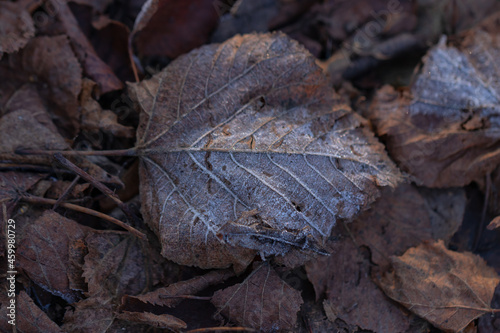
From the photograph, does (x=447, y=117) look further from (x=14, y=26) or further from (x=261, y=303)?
(x=14, y=26)

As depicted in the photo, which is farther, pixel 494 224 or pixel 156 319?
pixel 494 224

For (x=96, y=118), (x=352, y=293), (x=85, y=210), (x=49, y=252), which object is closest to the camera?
(x=49, y=252)

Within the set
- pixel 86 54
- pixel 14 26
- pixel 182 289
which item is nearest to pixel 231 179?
pixel 182 289

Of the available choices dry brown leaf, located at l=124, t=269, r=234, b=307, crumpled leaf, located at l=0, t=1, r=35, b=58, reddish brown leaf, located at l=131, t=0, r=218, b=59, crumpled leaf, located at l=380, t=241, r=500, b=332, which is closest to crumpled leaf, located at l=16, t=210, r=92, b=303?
dry brown leaf, located at l=124, t=269, r=234, b=307

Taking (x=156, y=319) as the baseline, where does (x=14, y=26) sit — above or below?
above

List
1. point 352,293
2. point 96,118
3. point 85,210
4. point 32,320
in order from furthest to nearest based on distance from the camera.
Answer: point 96,118 → point 352,293 → point 85,210 → point 32,320

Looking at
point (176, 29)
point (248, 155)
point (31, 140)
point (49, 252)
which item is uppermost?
point (176, 29)

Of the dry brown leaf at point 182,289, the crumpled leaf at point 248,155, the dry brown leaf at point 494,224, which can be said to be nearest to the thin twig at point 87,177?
the crumpled leaf at point 248,155

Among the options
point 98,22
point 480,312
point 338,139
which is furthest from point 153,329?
point 98,22
